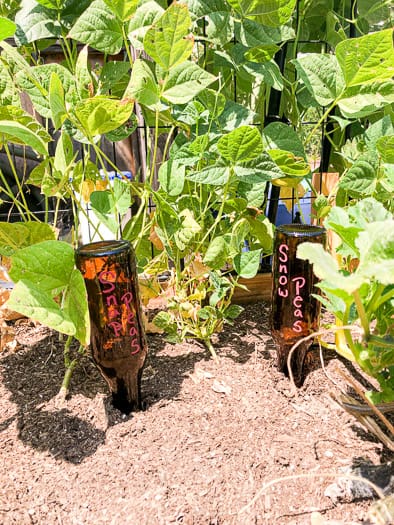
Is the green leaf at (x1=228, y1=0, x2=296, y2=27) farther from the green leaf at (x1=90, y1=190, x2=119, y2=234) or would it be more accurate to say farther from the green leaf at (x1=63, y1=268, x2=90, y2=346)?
the green leaf at (x1=63, y1=268, x2=90, y2=346)

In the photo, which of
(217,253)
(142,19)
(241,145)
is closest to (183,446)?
(217,253)

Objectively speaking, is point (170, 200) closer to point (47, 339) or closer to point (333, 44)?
point (47, 339)

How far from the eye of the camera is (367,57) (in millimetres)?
686

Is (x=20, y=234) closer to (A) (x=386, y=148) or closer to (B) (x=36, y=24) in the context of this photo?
(B) (x=36, y=24)

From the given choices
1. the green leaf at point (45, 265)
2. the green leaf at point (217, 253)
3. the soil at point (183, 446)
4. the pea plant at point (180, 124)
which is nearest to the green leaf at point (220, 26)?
the pea plant at point (180, 124)

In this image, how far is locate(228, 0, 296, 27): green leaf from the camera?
73 centimetres

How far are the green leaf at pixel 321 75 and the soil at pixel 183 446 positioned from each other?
41cm

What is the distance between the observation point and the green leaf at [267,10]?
2.40 ft

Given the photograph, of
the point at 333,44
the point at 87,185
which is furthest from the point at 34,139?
the point at 333,44

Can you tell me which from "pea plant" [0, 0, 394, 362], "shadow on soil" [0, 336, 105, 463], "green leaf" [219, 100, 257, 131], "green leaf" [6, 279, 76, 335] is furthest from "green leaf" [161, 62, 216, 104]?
"shadow on soil" [0, 336, 105, 463]

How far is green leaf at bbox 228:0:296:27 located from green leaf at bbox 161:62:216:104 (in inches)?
5.3

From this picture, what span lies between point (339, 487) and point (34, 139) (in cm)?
54

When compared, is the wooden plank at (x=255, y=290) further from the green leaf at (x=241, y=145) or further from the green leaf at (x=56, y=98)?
the green leaf at (x=56, y=98)

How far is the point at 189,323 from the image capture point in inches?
35.0
